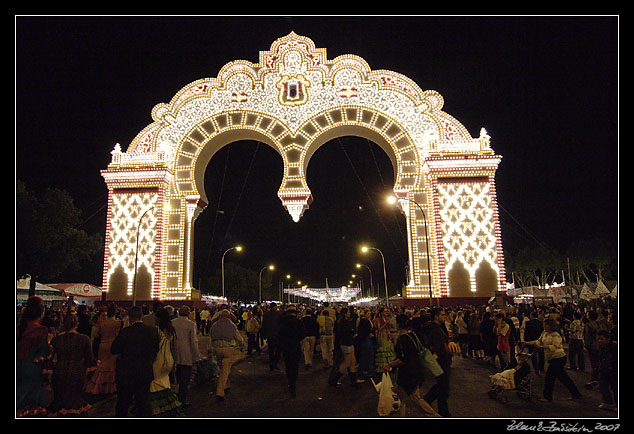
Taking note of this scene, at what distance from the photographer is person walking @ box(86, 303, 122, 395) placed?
11039mm

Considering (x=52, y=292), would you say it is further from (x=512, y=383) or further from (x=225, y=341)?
(x=512, y=383)

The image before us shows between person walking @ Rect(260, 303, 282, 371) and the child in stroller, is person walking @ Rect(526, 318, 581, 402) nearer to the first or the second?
the child in stroller

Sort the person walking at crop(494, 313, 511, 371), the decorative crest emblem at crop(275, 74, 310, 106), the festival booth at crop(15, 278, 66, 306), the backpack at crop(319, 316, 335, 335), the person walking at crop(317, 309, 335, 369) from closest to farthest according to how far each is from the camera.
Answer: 1. the person walking at crop(494, 313, 511, 371)
2. the person walking at crop(317, 309, 335, 369)
3. the backpack at crop(319, 316, 335, 335)
4. the decorative crest emblem at crop(275, 74, 310, 106)
5. the festival booth at crop(15, 278, 66, 306)

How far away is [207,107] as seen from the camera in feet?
111

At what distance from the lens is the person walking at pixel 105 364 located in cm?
1104

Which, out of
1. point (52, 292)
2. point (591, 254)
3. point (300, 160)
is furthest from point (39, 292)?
point (591, 254)

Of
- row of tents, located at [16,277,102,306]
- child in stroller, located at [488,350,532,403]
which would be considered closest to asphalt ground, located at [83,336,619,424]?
child in stroller, located at [488,350,532,403]

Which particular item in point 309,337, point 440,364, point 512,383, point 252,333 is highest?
point 440,364

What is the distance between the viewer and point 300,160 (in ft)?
106

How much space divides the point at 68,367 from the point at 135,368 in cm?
142

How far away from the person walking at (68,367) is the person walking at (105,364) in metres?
2.51

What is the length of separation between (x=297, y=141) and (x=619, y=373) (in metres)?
26.1

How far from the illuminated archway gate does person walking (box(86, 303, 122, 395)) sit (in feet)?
62.4

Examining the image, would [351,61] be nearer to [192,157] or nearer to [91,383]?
[192,157]
